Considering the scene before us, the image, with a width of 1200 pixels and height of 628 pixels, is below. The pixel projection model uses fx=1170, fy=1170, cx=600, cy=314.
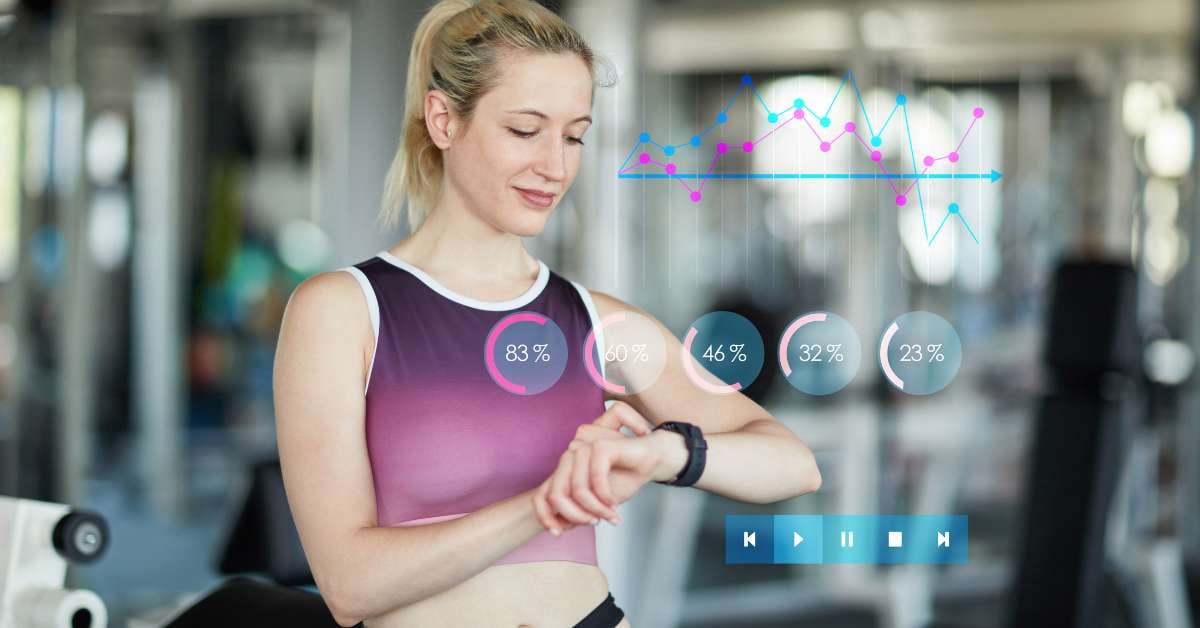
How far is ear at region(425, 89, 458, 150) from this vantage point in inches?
40.2

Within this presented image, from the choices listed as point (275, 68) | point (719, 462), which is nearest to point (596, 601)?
point (719, 462)

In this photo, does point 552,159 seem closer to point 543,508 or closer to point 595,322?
point 595,322

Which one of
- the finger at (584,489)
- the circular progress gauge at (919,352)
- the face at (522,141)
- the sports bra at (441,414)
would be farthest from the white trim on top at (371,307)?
the circular progress gauge at (919,352)

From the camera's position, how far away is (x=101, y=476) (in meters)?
6.30

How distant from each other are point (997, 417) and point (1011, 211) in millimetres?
872

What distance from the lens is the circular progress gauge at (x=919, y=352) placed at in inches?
48.2

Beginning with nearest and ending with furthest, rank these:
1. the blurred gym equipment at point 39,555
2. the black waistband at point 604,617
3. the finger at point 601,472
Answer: the finger at point 601,472, the black waistband at point 604,617, the blurred gym equipment at point 39,555

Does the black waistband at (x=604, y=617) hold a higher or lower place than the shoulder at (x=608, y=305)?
lower

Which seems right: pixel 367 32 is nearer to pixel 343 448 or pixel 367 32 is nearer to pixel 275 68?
pixel 343 448

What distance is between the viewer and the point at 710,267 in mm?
1880

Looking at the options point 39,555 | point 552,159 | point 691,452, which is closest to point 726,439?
point 691,452

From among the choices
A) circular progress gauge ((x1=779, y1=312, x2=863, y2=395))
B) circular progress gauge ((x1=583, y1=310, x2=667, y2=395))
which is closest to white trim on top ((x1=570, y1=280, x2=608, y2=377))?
circular progress gauge ((x1=583, y1=310, x2=667, y2=395))

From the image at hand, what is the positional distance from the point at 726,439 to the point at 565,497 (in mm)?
196

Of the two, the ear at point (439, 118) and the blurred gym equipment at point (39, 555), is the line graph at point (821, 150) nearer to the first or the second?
the ear at point (439, 118)
